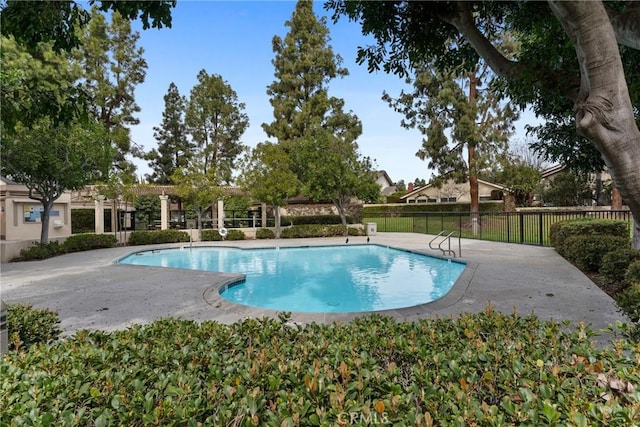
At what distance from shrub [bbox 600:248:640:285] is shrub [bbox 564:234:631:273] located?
131 centimetres

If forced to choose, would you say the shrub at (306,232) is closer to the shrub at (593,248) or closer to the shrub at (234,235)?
the shrub at (234,235)

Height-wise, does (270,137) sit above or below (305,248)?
above

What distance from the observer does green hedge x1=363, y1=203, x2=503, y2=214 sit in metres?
27.9

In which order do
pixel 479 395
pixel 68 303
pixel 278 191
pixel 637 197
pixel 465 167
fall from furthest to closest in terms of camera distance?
pixel 465 167, pixel 278 191, pixel 68 303, pixel 637 197, pixel 479 395

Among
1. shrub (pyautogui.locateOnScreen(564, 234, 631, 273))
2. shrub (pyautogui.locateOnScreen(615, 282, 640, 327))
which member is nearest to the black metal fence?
shrub (pyautogui.locateOnScreen(564, 234, 631, 273))

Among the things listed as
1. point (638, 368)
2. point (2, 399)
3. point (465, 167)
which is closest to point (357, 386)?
point (638, 368)

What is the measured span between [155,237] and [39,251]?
554cm

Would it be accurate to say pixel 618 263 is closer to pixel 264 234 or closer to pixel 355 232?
pixel 355 232

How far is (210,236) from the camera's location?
18.4 meters

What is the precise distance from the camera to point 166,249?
1570 cm

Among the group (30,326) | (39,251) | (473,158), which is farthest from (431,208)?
(30,326)

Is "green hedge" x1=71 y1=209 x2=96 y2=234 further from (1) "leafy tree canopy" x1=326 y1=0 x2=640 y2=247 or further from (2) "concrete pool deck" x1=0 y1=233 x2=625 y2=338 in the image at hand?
(1) "leafy tree canopy" x1=326 y1=0 x2=640 y2=247

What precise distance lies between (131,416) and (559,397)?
1.78m

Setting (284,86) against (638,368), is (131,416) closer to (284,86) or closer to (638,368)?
(638,368)
